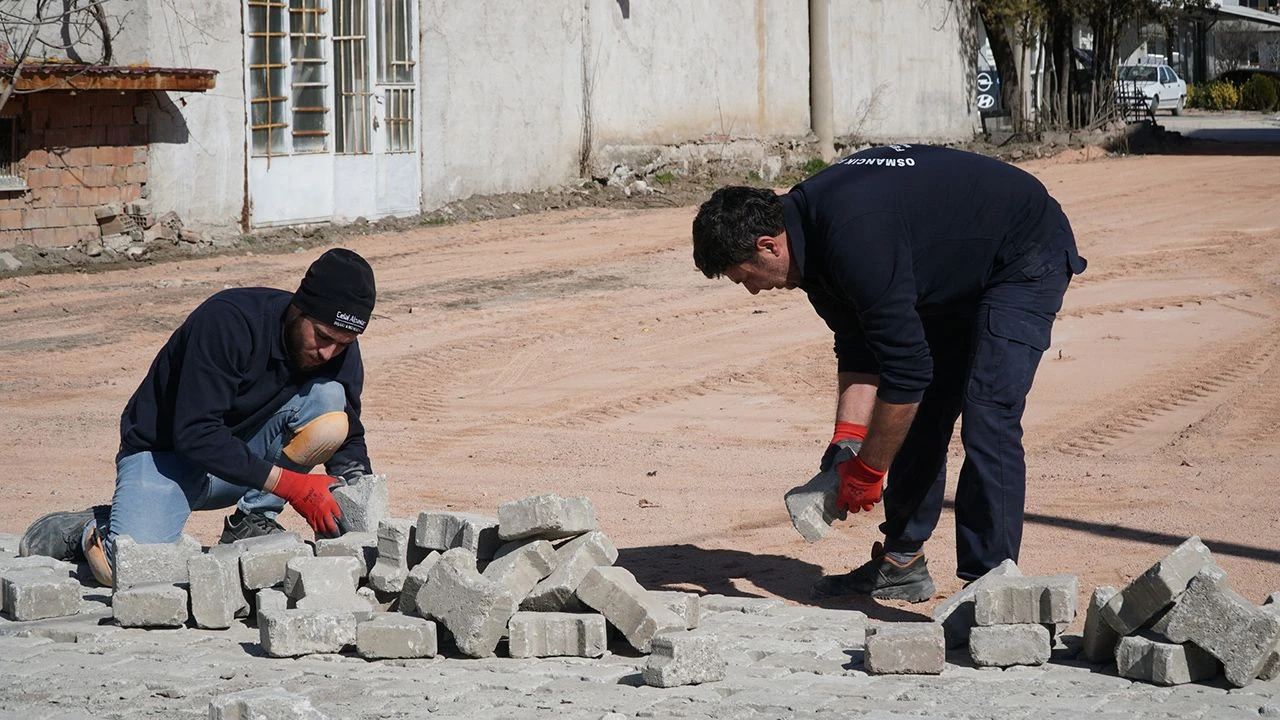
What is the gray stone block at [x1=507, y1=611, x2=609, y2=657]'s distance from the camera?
4559 mm

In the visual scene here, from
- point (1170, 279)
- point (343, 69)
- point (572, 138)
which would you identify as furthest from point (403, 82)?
point (1170, 279)

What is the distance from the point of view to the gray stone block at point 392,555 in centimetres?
494

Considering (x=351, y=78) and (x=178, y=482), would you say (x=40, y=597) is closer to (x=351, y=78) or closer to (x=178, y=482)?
(x=178, y=482)

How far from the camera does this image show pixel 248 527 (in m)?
5.81

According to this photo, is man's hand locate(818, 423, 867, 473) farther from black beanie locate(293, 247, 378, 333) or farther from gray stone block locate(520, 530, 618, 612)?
black beanie locate(293, 247, 378, 333)

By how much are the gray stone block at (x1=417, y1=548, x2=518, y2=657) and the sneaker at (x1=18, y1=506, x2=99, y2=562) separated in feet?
6.72

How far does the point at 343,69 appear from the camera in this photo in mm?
16016

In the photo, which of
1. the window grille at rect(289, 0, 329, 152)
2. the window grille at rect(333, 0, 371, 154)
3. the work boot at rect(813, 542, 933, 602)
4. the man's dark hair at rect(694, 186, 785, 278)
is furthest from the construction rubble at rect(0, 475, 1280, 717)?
the window grille at rect(333, 0, 371, 154)

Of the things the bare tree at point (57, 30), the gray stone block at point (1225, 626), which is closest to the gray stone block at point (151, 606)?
the gray stone block at point (1225, 626)

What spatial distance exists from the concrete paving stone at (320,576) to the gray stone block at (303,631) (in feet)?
0.54

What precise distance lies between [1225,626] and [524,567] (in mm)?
2174

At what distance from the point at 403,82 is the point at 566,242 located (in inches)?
126

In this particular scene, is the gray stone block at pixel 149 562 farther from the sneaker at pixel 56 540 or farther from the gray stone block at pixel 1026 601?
the gray stone block at pixel 1026 601

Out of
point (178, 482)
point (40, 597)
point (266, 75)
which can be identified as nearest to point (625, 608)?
point (178, 482)
